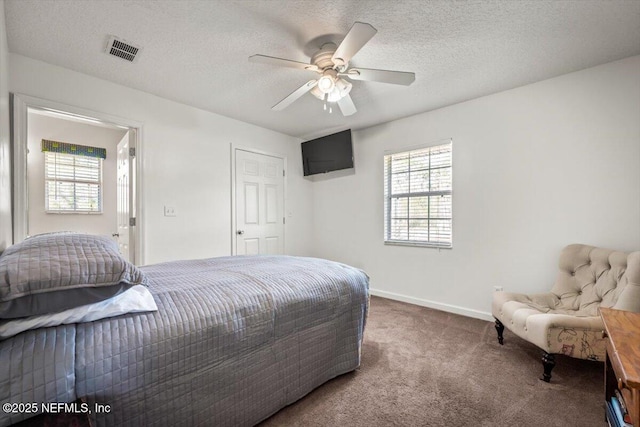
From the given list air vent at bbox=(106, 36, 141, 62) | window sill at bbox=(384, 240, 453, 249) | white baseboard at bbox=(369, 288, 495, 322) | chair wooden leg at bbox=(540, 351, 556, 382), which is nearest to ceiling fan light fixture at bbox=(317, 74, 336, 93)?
air vent at bbox=(106, 36, 141, 62)

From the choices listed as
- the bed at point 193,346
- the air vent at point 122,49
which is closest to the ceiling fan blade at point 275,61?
the air vent at point 122,49

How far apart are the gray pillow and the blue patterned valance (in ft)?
13.1

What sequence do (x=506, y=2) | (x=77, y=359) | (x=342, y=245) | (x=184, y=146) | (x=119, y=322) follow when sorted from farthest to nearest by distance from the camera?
(x=342, y=245) < (x=184, y=146) < (x=506, y=2) < (x=119, y=322) < (x=77, y=359)

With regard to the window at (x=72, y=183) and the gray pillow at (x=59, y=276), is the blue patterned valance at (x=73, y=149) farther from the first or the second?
the gray pillow at (x=59, y=276)

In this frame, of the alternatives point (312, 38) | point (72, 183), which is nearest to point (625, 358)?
point (312, 38)

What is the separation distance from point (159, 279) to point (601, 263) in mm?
3270

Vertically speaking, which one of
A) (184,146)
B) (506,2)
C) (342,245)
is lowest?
(342,245)

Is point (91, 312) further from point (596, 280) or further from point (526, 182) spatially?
point (526, 182)

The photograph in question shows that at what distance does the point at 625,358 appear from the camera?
98 cm

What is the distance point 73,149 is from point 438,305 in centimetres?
558

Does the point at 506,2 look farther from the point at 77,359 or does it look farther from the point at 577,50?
the point at 77,359

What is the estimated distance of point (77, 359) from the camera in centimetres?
86

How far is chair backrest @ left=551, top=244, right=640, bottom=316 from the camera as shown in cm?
187

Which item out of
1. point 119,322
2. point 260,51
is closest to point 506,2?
point 260,51
